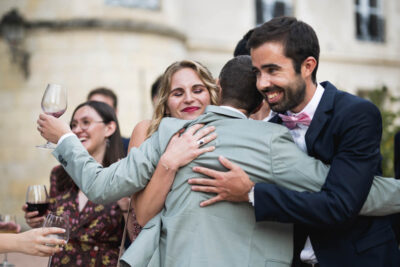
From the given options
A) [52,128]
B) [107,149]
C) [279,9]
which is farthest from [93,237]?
[279,9]

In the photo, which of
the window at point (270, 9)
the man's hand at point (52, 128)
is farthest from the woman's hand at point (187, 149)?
the window at point (270, 9)

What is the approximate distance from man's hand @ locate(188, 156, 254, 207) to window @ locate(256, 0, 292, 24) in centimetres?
1234

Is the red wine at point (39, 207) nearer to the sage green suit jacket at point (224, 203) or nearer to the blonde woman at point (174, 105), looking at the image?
the blonde woman at point (174, 105)

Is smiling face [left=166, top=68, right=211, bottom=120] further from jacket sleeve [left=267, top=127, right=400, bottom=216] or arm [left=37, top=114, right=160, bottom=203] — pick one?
jacket sleeve [left=267, top=127, right=400, bottom=216]

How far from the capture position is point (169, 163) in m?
2.31

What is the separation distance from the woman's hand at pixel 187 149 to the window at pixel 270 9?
1222 cm

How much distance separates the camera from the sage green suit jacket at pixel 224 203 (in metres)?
2.21

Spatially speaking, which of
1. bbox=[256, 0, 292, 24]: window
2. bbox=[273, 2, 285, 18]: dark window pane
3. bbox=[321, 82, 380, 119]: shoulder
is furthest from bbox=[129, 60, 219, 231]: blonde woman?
bbox=[273, 2, 285, 18]: dark window pane

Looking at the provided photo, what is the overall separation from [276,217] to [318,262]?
13.4 inches

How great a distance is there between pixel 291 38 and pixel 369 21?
15.0 m

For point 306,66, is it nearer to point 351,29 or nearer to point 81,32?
point 81,32

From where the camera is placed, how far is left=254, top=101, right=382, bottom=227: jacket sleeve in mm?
2137

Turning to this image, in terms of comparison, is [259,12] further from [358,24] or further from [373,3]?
[373,3]

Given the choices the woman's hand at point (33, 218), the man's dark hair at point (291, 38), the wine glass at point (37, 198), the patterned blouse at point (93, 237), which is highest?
the man's dark hair at point (291, 38)
